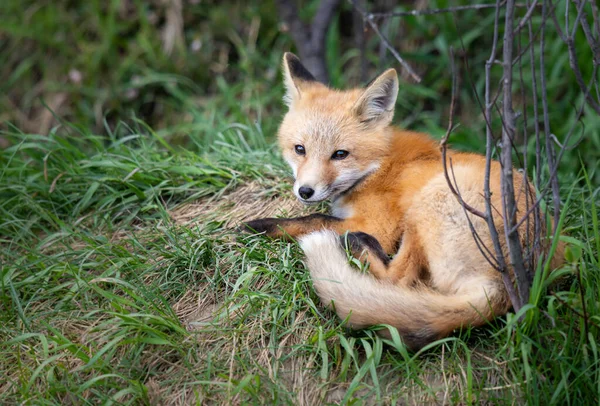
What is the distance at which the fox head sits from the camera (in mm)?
2881

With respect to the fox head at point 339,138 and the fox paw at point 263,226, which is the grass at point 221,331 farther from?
the fox head at point 339,138

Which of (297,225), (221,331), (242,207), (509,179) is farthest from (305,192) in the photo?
(509,179)

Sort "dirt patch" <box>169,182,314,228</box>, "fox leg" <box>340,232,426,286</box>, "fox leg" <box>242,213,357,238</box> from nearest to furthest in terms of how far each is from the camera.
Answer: "fox leg" <box>340,232,426,286</box> → "fox leg" <box>242,213,357,238</box> → "dirt patch" <box>169,182,314,228</box>

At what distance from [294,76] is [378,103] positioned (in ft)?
1.91

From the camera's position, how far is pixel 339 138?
2977 mm

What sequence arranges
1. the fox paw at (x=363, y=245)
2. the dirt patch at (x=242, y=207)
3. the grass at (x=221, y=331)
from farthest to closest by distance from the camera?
1. the dirt patch at (x=242, y=207)
2. the fox paw at (x=363, y=245)
3. the grass at (x=221, y=331)

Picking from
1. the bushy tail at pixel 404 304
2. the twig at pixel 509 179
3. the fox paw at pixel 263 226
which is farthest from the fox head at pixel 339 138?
the twig at pixel 509 179

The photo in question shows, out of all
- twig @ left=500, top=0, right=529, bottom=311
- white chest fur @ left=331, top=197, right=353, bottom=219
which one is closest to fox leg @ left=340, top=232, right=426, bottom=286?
white chest fur @ left=331, top=197, right=353, bottom=219

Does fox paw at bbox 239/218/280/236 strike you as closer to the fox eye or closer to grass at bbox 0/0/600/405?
grass at bbox 0/0/600/405

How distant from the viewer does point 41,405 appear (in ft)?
7.04

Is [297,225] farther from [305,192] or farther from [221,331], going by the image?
[221,331]

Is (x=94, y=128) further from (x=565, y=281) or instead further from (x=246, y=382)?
(x=565, y=281)

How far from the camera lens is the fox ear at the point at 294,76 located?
3.34m

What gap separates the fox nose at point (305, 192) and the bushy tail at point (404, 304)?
0.51 m
